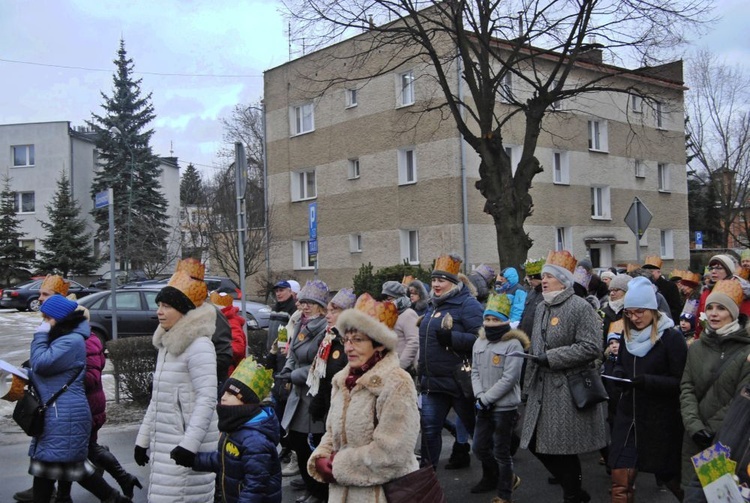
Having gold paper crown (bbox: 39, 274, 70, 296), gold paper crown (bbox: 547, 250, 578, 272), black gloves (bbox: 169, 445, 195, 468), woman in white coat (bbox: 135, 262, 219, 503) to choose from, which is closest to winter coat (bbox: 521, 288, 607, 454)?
gold paper crown (bbox: 547, 250, 578, 272)

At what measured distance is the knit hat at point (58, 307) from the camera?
18.2ft

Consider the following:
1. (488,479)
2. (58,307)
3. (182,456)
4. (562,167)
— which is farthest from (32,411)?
(562,167)

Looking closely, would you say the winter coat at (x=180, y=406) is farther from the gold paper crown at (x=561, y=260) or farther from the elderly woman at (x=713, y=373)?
the elderly woman at (x=713, y=373)

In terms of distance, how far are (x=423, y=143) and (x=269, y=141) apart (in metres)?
9.96

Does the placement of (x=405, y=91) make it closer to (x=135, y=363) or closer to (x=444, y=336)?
(x=135, y=363)

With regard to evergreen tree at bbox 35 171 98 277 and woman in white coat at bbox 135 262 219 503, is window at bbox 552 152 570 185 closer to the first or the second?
woman in white coat at bbox 135 262 219 503

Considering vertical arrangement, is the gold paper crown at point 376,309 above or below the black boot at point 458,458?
above

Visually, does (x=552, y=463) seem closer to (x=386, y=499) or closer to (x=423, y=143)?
(x=386, y=499)

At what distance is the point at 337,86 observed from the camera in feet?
93.9

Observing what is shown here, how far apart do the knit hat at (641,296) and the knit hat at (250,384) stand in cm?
271

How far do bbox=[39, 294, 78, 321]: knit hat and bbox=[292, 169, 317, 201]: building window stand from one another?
2541cm

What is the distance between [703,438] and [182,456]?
3163mm

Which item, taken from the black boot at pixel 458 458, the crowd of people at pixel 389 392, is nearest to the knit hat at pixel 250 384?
the crowd of people at pixel 389 392

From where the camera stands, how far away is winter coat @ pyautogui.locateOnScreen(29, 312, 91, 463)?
5.43m
